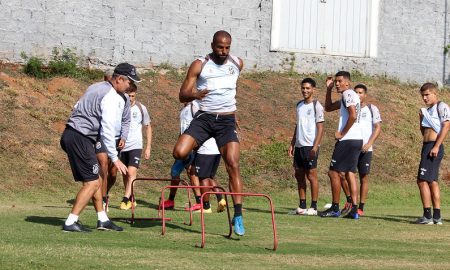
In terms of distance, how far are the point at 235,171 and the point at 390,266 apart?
3011 mm

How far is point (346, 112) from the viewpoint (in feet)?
53.2

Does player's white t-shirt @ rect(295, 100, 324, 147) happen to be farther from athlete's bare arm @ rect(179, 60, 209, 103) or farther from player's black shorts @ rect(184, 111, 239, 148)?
athlete's bare arm @ rect(179, 60, 209, 103)

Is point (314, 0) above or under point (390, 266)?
above

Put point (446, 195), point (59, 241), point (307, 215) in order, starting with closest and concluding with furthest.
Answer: point (59, 241)
point (307, 215)
point (446, 195)

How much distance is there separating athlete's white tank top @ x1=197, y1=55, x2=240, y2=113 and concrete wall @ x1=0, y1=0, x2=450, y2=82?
43.1 ft

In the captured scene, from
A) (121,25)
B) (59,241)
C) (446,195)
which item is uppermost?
(121,25)

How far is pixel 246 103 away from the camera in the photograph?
2597cm

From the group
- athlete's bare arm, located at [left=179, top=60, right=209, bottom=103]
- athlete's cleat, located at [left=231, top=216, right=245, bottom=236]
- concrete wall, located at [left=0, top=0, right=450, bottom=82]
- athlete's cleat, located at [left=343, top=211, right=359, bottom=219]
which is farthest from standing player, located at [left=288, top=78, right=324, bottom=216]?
concrete wall, located at [left=0, top=0, right=450, bottom=82]

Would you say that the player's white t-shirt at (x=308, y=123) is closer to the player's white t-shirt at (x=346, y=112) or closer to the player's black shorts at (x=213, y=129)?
the player's white t-shirt at (x=346, y=112)

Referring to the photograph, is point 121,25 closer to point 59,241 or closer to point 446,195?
point 446,195

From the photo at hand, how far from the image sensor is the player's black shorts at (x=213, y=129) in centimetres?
1235

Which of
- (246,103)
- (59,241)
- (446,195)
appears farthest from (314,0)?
(59,241)

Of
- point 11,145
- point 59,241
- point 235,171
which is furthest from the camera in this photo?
point 11,145

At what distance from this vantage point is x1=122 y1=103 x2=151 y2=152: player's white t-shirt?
17.1m
